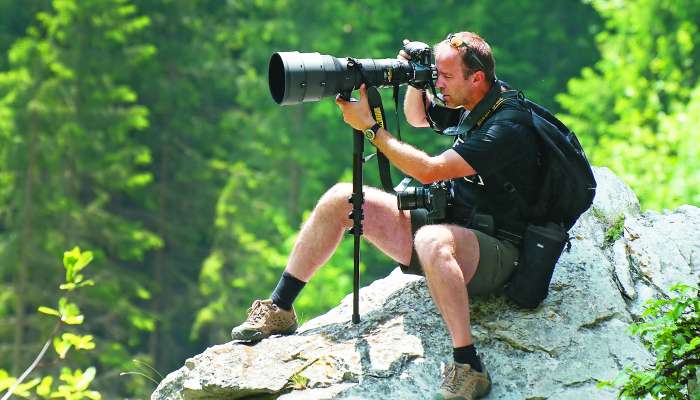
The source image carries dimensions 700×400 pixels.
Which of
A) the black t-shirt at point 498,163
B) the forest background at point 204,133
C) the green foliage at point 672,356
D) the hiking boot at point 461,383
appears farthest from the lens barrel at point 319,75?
the forest background at point 204,133

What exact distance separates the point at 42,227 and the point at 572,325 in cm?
1931

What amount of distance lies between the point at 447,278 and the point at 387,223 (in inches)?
22.4

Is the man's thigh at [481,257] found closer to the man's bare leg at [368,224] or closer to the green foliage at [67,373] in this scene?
the man's bare leg at [368,224]

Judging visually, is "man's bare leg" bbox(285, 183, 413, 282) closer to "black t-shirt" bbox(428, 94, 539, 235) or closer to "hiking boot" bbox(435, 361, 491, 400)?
"black t-shirt" bbox(428, 94, 539, 235)

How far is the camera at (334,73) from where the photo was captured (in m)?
4.91

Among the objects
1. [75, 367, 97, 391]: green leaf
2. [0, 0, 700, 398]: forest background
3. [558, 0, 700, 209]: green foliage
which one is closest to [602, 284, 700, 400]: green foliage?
[75, 367, 97, 391]: green leaf

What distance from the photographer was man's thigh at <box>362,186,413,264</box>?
206 inches

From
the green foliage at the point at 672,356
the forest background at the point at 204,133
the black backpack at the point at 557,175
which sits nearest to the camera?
the green foliage at the point at 672,356

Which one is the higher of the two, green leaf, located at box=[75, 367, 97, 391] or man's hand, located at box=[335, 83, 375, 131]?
man's hand, located at box=[335, 83, 375, 131]

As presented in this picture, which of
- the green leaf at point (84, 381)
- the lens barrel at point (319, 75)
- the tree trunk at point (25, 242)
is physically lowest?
the tree trunk at point (25, 242)

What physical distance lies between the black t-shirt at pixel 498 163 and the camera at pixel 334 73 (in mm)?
300

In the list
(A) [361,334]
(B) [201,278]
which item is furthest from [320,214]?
(B) [201,278]

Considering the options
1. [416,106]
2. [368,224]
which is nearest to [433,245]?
[368,224]

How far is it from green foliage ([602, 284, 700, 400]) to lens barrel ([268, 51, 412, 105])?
62.1 inches
